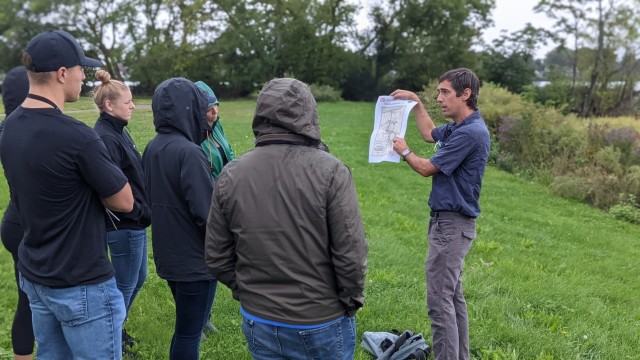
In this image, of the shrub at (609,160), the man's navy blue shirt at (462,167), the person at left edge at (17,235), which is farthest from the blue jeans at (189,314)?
the shrub at (609,160)

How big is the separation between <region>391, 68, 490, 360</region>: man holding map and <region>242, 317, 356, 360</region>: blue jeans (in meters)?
1.21

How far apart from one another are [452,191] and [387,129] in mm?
627

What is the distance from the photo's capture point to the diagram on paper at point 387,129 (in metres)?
3.29

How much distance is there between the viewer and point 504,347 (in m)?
3.91

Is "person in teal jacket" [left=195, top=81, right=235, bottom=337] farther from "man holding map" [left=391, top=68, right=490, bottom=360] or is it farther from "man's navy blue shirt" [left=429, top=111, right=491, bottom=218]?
"man's navy blue shirt" [left=429, top=111, right=491, bottom=218]

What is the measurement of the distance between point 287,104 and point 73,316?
135 centimetres

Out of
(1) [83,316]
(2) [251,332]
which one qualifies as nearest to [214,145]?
(1) [83,316]

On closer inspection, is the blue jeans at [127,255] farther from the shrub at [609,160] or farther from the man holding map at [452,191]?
the shrub at [609,160]

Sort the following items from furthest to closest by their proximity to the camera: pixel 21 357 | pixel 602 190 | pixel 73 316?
pixel 602 190
pixel 21 357
pixel 73 316

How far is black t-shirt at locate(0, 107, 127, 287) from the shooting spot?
1959 millimetres

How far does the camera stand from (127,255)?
3.27m

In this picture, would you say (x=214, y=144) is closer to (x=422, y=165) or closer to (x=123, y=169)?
(x=123, y=169)

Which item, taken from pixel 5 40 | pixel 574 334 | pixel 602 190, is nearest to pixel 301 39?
pixel 5 40

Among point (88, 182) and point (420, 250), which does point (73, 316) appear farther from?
point (420, 250)
